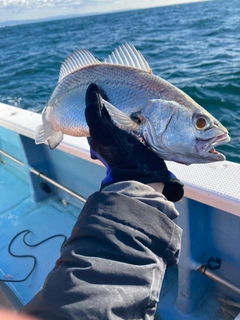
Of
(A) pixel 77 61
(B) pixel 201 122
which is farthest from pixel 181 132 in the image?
(A) pixel 77 61

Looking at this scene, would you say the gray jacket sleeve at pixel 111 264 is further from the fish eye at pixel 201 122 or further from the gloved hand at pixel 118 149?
the fish eye at pixel 201 122

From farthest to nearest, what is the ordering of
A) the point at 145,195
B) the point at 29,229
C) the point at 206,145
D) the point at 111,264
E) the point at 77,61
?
the point at 29,229 < the point at 77,61 < the point at 206,145 < the point at 145,195 < the point at 111,264

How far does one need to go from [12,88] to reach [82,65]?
12523 millimetres

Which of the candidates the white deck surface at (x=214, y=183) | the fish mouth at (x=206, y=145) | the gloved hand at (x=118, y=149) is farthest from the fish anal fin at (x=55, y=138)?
the fish mouth at (x=206, y=145)

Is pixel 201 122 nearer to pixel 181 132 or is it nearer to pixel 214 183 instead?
pixel 181 132

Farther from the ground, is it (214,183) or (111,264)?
(111,264)

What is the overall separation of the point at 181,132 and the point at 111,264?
0.68 m

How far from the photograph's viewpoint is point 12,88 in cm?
1320

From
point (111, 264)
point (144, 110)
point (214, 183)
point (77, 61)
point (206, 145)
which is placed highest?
point (77, 61)

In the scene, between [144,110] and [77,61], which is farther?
[77,61]

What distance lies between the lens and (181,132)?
1350 millimetres

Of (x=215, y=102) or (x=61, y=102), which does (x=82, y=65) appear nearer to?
(x=61, y=102)

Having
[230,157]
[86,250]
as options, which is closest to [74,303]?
[86,250]

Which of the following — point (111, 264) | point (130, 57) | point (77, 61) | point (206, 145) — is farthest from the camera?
point (77, 61)
